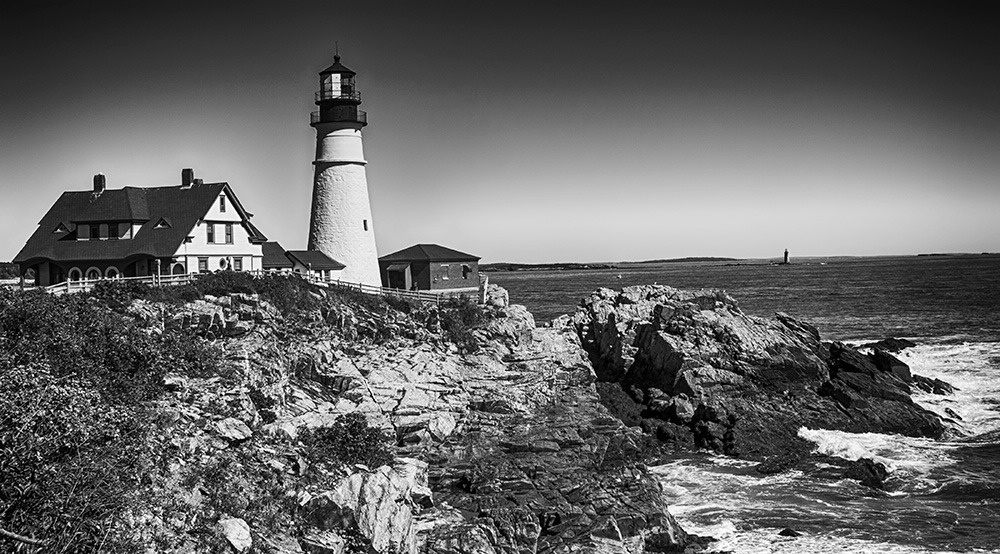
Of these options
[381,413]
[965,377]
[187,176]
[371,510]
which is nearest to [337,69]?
[187,176]

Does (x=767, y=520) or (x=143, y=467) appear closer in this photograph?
(x=143, y=467)

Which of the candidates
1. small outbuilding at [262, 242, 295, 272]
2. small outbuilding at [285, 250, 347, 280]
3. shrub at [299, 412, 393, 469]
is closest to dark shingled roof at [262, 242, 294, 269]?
small outbuilding at [262, 242, 295, 272]

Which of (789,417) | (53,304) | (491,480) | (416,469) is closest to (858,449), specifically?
(789,417)

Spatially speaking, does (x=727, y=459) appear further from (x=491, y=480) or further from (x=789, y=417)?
(x=491, y=480)

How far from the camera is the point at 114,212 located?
121 feet

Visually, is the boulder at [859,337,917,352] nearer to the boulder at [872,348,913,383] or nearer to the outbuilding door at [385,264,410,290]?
the boulder at [872,348,913,383]

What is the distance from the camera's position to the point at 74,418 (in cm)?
1431

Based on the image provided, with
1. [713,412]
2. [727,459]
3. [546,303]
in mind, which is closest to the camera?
[727,459]

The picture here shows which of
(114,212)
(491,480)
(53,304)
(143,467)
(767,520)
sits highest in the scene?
(114,212)

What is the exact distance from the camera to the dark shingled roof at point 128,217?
117 ft

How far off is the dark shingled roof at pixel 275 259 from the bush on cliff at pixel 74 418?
16.4 metres

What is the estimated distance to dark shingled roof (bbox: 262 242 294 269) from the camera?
132 feet

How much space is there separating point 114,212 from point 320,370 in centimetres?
1580

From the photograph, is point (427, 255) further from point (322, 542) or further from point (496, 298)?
point (322, 542)
